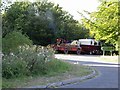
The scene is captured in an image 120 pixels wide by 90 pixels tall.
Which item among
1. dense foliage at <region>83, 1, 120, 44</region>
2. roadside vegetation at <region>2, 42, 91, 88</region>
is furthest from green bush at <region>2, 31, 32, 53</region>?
dense foliage at <region>83, 1, 120, 44</region>

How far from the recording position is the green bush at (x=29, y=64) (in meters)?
12.4

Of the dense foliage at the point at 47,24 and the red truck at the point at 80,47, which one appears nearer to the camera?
the red truck at the point at 80,47

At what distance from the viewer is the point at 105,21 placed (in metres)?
27.8

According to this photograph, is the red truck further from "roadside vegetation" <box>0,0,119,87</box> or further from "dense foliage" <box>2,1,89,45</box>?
"roadside vegetation" <box>0,0,119,87</box>

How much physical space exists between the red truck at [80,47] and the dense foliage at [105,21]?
9.96 m

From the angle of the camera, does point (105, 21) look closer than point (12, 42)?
No

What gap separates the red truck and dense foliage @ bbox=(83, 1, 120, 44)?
9956 millimetres

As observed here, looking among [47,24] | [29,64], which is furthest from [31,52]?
[47,24]

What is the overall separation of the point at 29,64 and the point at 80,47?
2642cm

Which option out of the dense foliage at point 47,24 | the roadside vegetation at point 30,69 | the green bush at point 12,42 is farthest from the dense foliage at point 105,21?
the green bush at point 12,42

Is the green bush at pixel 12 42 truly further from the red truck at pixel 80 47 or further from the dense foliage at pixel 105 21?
the red truck at pixel 80 47

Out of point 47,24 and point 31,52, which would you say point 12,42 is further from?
point 47,24

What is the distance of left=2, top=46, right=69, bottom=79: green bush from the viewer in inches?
487

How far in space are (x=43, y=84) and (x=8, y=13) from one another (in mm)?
6564
